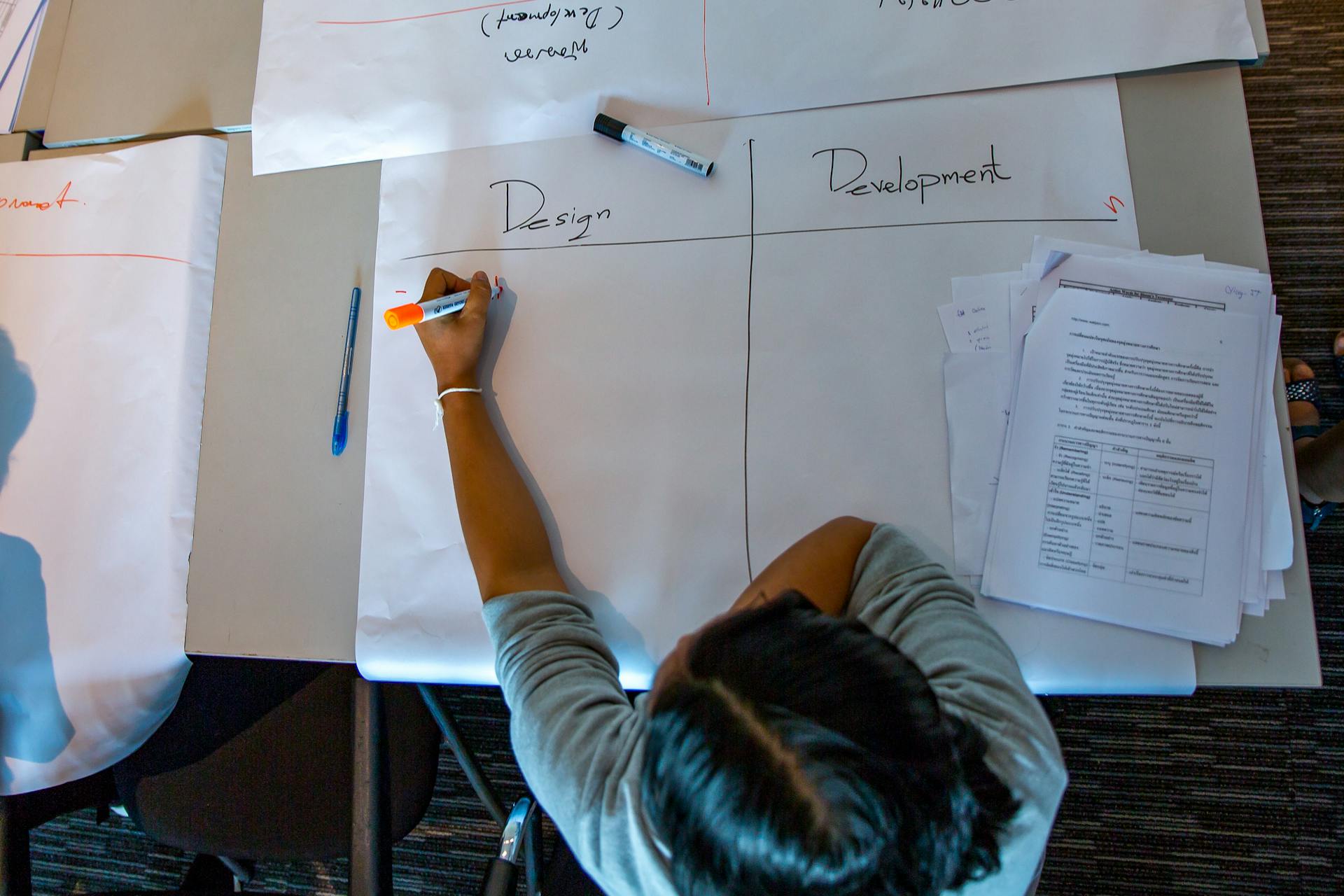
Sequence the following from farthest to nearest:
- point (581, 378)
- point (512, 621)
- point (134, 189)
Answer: point (134, 189) → point (581, 378) → point (512, 621)

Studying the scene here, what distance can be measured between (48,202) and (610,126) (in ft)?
2.47

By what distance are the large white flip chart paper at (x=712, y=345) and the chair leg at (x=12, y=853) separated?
49cm

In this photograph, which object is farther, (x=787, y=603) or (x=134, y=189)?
(x=134, y=189)

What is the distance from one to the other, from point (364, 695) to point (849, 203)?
777 millimetres

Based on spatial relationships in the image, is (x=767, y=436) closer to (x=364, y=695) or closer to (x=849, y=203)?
(x=849, y=203)

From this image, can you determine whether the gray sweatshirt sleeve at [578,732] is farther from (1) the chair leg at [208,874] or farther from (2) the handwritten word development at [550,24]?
(1) the chair leg at [208,874]

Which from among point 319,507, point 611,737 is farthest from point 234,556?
point 611,737

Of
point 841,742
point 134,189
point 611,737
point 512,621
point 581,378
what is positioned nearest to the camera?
point 841,742

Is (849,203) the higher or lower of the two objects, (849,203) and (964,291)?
the higher

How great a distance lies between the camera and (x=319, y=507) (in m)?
0.83

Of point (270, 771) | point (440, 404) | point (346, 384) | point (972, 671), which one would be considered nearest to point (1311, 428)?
point (972, 671)

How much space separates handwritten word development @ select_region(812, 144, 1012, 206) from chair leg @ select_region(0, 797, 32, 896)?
47.1 inches

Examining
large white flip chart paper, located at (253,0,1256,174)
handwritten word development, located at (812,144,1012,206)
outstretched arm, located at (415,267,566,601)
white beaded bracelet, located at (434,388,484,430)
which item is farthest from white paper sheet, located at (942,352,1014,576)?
white beaded bracelet, located at (434,388,484,430)

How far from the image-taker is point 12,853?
0.84 metres
